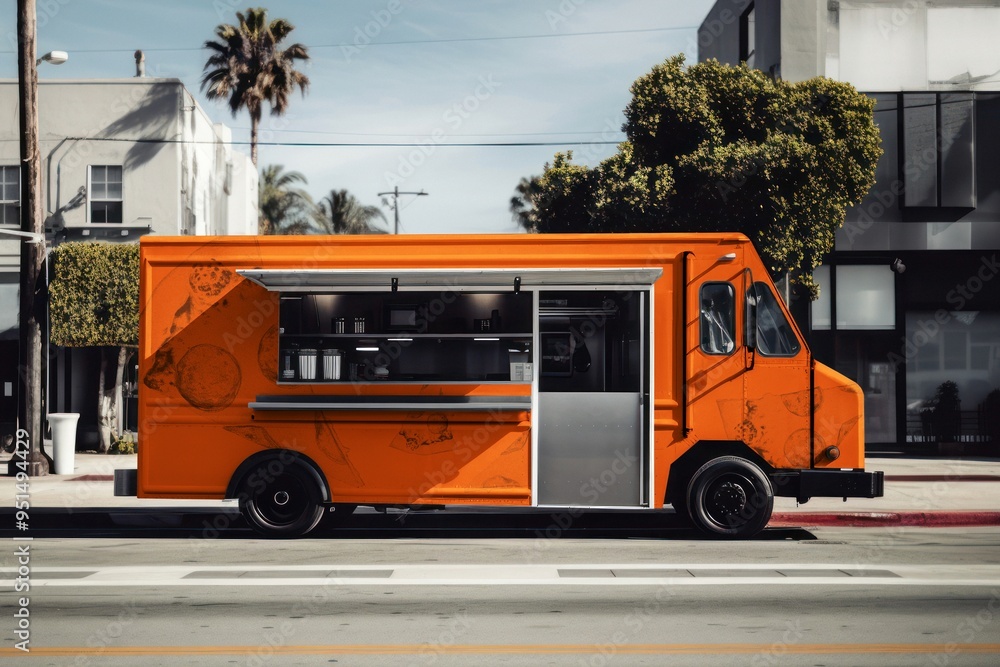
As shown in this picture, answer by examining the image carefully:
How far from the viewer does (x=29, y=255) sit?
703 inches

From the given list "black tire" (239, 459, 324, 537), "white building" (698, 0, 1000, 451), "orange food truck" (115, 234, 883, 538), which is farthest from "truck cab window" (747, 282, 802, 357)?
"white building" (698, 0, 1000, 451)

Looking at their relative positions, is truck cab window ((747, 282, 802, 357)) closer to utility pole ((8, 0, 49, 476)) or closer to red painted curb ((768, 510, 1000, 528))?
red painted curb ((768, 510, 1000, 528))

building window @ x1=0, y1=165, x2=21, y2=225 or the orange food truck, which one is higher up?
building window @ x1=0, y1=165, x2=21, y2=225

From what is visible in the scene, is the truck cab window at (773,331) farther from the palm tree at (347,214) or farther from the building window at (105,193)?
the palm tree at (347,214)

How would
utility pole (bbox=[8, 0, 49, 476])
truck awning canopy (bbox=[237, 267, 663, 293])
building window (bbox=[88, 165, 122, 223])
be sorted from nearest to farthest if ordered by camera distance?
truck awning canopy (bbox=[237, 267, 663, 293]) < utility pole (bbox=[8, 0, 49, 476]) < building window (bbox=[88, 165, 122, 223])

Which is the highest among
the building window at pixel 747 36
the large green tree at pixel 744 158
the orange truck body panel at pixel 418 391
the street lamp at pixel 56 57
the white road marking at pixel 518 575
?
the building window at pixel 747 36

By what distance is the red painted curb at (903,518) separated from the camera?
12555mm

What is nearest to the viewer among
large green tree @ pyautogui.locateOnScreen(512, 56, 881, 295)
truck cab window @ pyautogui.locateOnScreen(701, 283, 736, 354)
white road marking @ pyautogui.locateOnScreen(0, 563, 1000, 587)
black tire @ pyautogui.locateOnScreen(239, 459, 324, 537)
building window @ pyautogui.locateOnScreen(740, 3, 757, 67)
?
white road marking @ pyautogui.locateOnScreen(0, 563, 1000, 587)

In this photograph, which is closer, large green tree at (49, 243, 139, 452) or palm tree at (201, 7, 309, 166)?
large green tree at (49, 243, 139, 452)

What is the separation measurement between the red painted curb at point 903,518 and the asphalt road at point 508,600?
136 centimetres

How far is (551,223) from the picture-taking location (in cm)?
2131

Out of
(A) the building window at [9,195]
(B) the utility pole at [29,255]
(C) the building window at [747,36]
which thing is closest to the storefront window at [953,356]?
(C) the building window at [747,36]

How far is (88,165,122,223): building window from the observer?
23.5 metres

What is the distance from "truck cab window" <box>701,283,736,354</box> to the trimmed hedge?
14.2 metres
